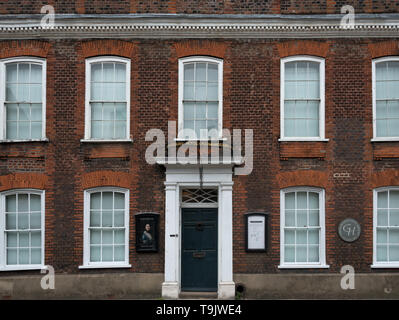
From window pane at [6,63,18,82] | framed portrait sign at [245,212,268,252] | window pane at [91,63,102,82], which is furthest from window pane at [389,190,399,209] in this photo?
window pane at [6,63,18,82]

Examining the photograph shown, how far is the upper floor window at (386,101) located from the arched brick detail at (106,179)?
276 inches

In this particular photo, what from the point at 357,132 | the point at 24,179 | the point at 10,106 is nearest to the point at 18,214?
the point at 24,179

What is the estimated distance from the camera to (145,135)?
1641 cm

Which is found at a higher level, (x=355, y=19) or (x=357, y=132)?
(x=355, y=19)

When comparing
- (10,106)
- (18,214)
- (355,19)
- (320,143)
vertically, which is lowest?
(18,214)

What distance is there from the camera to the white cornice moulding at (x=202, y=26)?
16.4m

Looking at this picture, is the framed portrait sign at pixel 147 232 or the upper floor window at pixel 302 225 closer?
the framed portrait sign at pixel 147 232

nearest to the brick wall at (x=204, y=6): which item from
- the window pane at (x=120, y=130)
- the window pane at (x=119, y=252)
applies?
the window pane at (x=120, y=130)

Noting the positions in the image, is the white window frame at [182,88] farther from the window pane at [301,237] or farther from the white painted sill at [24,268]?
the white painted sill at [24,268]

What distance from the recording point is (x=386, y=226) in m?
16.2

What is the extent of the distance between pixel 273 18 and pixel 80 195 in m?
7.19

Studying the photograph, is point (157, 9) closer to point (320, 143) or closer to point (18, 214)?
point (320, 143)

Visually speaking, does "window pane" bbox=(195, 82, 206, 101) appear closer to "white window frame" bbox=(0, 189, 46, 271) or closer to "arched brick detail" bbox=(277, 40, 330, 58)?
"arched brick detail" bbox=(277, 40, 330, 58)

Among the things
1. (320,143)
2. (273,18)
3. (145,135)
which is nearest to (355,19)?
(273,18)
